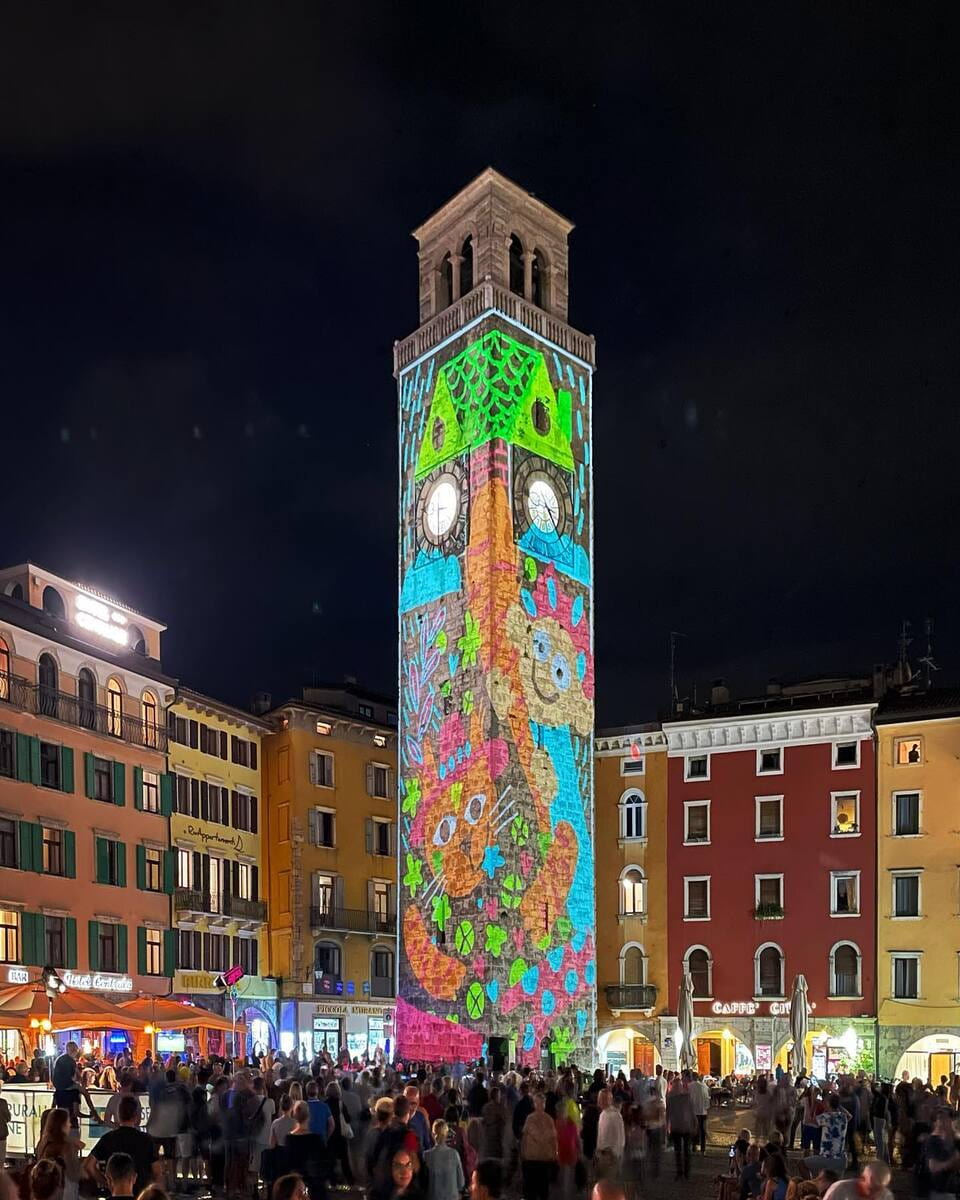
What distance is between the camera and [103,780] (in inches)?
1570

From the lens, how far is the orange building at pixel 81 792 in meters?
36.0

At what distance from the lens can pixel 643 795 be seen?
50531mm

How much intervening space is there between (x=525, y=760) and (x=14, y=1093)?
23181 mm

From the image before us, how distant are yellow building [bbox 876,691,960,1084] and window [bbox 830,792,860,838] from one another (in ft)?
2.63

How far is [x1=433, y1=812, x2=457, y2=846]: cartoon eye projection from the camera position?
4175cm

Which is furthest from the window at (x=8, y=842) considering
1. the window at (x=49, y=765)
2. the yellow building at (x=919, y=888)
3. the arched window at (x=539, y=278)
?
the yellow building at (x=919, y=888)

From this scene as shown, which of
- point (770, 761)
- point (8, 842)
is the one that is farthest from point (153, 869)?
point (770, 761)

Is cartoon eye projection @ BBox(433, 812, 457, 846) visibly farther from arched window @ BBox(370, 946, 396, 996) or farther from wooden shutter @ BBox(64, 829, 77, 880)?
arched window @ BBox(370, 946, 396, 996)

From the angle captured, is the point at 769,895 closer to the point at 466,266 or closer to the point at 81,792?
the point at 81,792

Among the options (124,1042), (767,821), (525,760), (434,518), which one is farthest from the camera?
(767,821)

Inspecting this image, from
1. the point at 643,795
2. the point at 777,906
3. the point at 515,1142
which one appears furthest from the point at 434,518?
the point at 515,1142

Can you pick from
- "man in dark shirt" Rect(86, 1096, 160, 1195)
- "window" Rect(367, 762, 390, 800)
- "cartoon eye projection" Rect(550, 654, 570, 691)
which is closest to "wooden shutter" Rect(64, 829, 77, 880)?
"cartoon eye projection" Rect(550, 654, 570, 691)

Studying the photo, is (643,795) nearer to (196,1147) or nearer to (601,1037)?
(601,1037)

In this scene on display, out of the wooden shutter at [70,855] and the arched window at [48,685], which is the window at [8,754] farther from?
the wooden shutter at [70,855]
